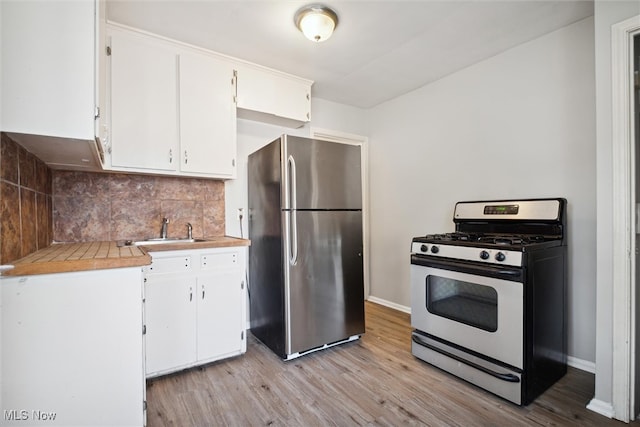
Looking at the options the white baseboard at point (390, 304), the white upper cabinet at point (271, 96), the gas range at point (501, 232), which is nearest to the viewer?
the gas range at point (501, 232)

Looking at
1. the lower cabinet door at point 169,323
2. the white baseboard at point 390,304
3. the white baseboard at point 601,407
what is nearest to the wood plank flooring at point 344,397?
the white baseboard at point 601,407

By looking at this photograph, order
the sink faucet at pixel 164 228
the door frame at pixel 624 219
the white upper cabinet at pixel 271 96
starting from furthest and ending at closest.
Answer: the white upper cabinet at pixel 271 96, the sink faucet at pixel 164 228, the door frame at pixel 624 219

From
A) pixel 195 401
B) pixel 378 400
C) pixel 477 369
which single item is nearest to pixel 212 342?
pixel 195 401

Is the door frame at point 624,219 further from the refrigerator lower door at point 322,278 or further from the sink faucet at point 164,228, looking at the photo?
the sink faucet at point 164,228

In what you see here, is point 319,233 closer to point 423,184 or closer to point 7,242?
point 423,184

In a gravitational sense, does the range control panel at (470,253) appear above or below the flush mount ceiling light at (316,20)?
below

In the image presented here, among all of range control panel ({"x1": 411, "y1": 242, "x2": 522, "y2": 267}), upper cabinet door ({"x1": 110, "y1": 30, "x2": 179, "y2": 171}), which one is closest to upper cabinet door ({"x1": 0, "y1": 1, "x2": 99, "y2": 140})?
upper cabinet door ({"x1": 110, "y1": 30, "x2": 179, "y2": 171})

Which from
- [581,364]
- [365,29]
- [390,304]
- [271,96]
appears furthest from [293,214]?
[581,364]

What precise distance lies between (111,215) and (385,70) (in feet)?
8.74

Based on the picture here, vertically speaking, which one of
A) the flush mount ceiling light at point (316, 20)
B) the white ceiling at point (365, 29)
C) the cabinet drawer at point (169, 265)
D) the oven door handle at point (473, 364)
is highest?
the white ceiling at point (365, 29)

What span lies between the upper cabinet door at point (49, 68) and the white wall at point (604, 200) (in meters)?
2.51

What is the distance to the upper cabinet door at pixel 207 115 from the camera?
7.91 ft

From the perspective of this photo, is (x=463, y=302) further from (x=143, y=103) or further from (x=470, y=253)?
(x=143, y=103)

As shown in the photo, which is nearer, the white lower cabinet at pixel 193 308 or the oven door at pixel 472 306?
the oven door at pixel 472 306
